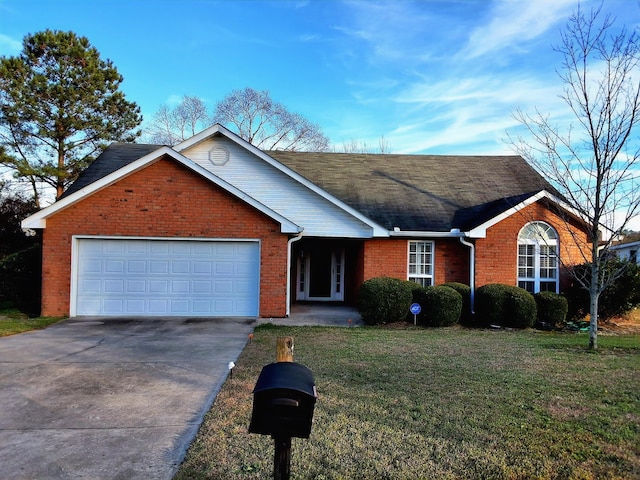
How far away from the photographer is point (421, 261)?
14.8 m

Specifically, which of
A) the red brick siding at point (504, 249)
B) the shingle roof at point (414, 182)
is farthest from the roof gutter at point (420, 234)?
the red brick siding at point (504, 249)

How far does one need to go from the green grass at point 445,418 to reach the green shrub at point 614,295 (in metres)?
4.75

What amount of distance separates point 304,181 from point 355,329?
17.5 ft

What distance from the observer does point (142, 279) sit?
12.8 meters

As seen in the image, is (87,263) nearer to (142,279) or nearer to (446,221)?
(142,279)

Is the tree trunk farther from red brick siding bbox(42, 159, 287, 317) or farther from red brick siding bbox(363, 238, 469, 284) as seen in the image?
red brick siding bbox(42, 159, 287, 317)

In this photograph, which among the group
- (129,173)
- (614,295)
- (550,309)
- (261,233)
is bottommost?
(550,309)

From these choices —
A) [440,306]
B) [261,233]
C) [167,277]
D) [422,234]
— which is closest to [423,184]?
[422,234]

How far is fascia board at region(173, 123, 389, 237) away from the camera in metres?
14.0

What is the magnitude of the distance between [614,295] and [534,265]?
2282 mm

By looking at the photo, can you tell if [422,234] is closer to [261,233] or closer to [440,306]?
[440,306]

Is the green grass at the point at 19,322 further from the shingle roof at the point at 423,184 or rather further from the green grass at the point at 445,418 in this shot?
the shingle roof at the point at 423,184

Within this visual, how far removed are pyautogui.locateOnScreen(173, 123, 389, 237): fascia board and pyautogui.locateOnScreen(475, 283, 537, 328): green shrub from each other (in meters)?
3.49

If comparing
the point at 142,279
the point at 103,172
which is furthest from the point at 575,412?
the point at 103,172
